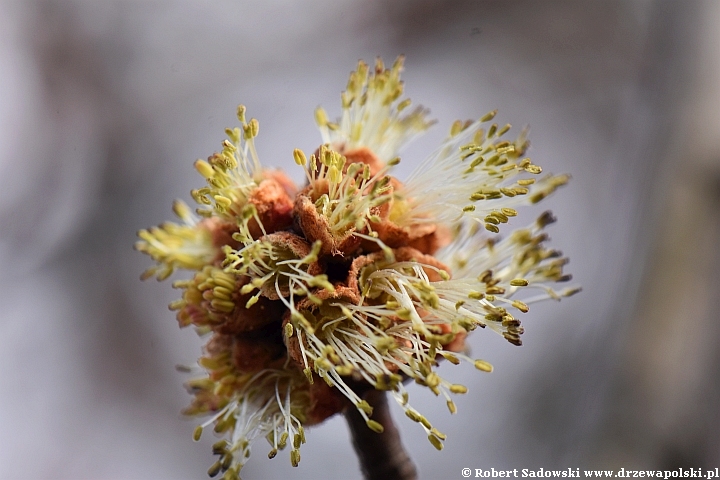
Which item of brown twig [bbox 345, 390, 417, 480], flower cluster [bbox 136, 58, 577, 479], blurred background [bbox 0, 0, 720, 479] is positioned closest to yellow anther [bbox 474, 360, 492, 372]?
flower cluster [bbox 136, 58, 577, 479]

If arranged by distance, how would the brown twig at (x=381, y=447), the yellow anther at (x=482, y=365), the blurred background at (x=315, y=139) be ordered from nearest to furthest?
the yellow anther at (x=482, y=365) < the brown twig at (x=381, y=447) < the blurred background at (x=315, y=139)

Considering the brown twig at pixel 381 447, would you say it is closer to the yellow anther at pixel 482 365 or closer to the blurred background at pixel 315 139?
the yellow anther at pixel 482 365

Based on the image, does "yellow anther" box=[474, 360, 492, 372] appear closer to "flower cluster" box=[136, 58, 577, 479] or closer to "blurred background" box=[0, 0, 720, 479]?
"flower cluster" box=[136, 58, 577, 479]

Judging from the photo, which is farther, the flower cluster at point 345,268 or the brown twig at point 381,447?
the brown twig at point 381,447

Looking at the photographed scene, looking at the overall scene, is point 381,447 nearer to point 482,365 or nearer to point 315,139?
point 482,365

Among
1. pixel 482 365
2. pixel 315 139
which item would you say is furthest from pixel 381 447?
pixel 315 139

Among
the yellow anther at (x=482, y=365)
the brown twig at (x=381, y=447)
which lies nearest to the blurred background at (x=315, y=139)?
the brown twig at (x=381, y=447)
